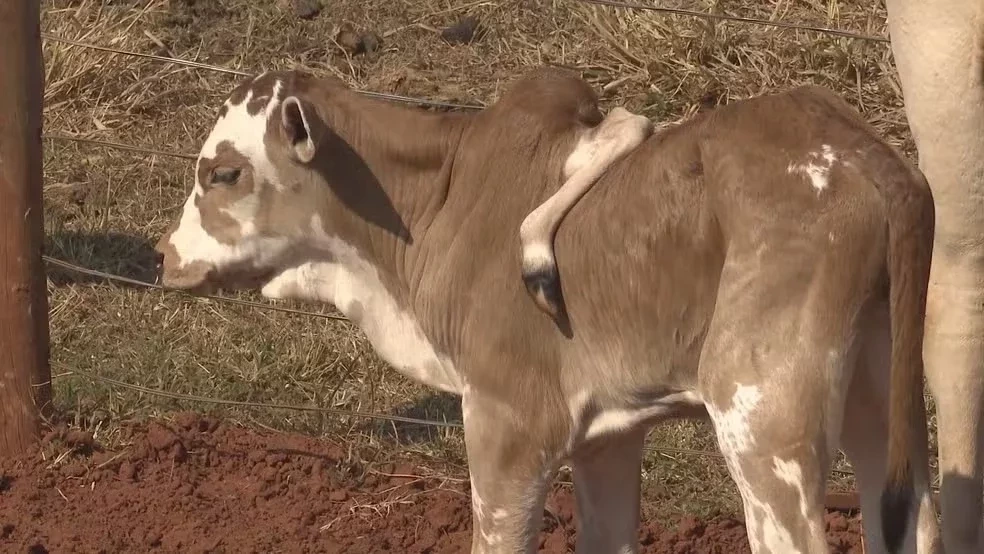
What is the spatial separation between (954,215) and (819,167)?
0.94 meters

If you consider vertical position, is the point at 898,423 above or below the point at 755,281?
below

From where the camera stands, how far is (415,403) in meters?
6.54

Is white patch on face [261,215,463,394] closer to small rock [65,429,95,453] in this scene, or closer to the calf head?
the calf head

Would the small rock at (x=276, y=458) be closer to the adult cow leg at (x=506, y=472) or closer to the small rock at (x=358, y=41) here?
the adult cow leg at (x=506, y=472)

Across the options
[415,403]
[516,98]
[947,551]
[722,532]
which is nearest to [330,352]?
[415,403]

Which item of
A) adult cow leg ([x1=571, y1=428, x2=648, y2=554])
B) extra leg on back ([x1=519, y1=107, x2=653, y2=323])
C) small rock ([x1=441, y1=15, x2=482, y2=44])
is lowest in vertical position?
small rock ([x1=441, y1=15, x2=482, y2=44])

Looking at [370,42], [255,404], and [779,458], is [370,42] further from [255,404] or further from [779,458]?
[779,458]

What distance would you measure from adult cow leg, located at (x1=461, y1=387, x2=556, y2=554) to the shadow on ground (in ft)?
11.6

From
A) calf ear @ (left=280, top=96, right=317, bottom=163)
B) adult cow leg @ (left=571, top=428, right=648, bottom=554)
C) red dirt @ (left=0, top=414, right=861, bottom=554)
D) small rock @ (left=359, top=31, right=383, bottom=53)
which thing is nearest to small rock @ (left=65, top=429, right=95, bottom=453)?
red dirt @ (left=0, top=414, right=861, bottom=554)

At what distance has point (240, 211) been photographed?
4695 mm

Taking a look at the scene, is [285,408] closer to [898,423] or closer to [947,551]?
[947,551]

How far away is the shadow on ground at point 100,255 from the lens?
293 inches

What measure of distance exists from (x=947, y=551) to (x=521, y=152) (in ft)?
5.73

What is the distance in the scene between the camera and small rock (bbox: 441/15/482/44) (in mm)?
8719
